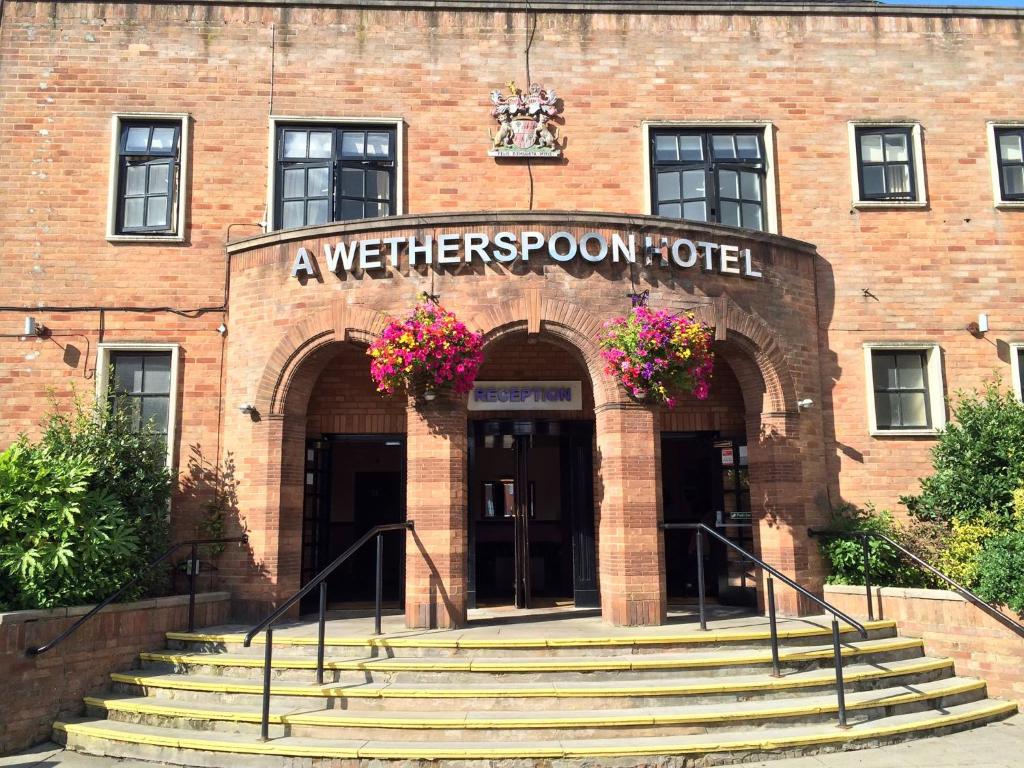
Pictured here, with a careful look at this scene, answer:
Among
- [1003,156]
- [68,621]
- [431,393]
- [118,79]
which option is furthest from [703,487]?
[118,79]

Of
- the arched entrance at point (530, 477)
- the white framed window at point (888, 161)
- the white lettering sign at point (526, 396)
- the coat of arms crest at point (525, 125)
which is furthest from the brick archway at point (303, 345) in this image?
the white framed window at point (888, 161)

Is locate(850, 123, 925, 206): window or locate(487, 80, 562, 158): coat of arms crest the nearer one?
locate(487, 80, 562, 158): coat of arms crest

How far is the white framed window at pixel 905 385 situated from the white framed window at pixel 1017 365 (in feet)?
3.71

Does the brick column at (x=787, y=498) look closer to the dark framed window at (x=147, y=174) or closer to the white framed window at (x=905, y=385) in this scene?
the white framed window at (x=905, y=385)

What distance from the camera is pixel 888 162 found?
40.3 feet

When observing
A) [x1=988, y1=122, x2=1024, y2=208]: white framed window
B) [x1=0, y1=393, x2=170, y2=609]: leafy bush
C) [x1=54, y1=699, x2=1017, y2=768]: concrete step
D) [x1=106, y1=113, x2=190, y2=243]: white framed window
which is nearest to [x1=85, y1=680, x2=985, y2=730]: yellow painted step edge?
[x1=54, y1=699, x2=1017, y2=768]: concrete step

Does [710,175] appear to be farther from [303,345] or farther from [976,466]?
[303,345]

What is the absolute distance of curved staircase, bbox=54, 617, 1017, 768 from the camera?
6.73 metres

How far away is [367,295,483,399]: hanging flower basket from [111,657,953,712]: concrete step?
130 inches

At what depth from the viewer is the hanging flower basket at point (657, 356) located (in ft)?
30.5

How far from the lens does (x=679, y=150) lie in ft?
39.9

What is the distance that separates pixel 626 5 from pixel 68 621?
11.0 metres

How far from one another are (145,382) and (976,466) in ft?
36.5

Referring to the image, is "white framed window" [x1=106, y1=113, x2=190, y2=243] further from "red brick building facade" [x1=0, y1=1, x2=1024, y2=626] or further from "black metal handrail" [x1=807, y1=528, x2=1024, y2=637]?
"black metal handrail" [x1=807, y1=528, x2=1024, y2=637]
